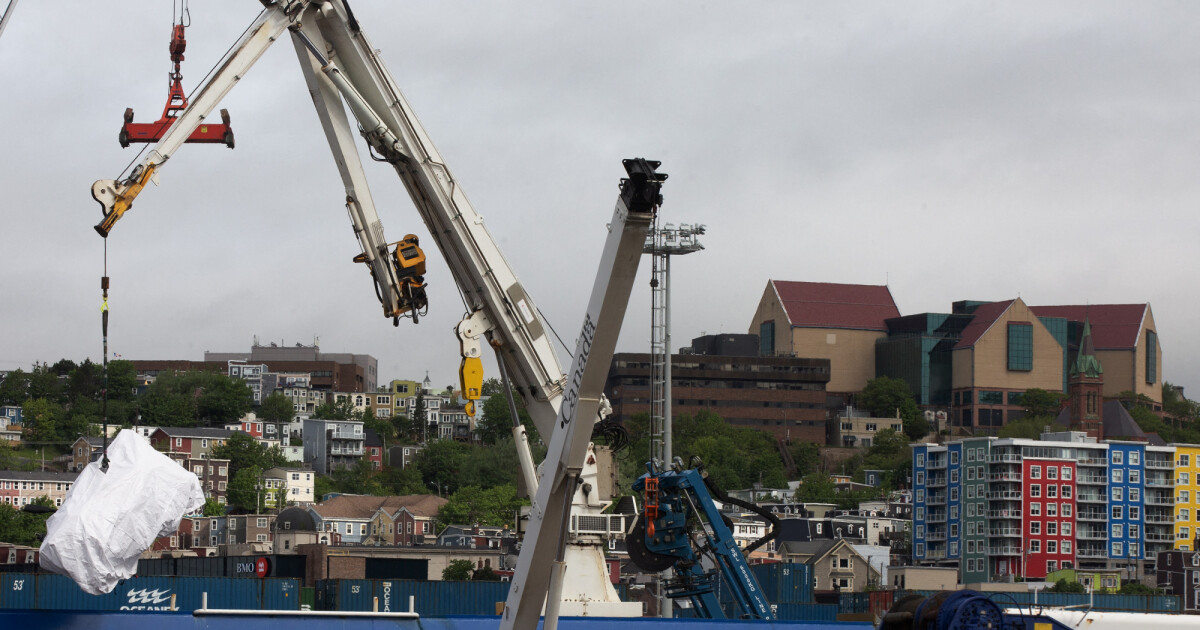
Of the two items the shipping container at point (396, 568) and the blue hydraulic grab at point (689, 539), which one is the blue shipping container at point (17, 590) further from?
the blue hydraulic grab at point (689, 539)

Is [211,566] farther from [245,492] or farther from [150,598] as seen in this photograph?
[245,492]

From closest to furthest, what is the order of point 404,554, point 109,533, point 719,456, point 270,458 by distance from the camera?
1. point 109,533
2. point 404,554
3. point 719,456
4. point 270,458

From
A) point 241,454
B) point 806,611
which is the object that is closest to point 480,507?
point 241,454

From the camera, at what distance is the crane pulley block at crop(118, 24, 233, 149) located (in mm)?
21359

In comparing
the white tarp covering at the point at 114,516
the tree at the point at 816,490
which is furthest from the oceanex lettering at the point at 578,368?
the tree at the point at 816,490

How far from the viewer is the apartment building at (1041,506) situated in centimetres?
13362

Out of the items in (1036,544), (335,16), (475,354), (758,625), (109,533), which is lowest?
(1036,544)

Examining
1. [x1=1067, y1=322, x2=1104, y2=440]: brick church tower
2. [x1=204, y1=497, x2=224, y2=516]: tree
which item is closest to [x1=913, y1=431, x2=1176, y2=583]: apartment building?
[x1=1067, y1=322, x2=1104, y2=440]: brick church tower

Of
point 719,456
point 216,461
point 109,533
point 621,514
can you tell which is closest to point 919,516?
point 719,456

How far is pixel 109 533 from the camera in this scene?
1880cm

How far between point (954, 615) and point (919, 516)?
136 metres

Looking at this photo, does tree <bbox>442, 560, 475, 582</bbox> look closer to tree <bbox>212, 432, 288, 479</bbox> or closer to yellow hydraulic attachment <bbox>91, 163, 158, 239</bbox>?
yellow hydraulic attachment <bbox>91, 163, 158, 239</bbox>

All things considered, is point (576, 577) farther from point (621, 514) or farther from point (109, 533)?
point (109, 533)

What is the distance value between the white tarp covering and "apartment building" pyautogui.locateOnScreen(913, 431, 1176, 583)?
118625 millimetres
